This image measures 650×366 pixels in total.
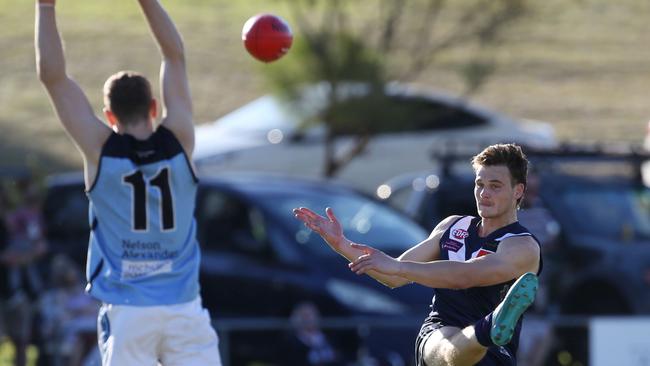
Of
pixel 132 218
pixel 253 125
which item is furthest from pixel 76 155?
pixel 132 218

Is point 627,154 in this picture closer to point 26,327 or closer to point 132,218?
point 26,327

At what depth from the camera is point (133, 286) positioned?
6.91m

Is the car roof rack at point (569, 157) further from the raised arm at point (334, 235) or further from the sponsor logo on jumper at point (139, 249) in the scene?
the raised arm at point (334, 235)

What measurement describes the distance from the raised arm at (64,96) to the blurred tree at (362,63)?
406 inches

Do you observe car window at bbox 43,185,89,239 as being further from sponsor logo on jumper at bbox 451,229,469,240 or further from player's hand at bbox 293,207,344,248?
player's hand at bbox 293,207,344,248

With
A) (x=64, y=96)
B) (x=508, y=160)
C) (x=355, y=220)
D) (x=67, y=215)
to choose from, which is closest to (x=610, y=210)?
(x=355, y=220)

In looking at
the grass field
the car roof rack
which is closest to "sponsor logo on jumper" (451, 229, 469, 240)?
the car roof rack

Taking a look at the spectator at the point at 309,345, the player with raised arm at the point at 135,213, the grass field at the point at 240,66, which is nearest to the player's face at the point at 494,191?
the player with raised arm at the point at 135,213

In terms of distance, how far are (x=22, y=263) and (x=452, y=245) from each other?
6.61 metres

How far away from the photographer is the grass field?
30156mm

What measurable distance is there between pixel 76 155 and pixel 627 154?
48.5 ft

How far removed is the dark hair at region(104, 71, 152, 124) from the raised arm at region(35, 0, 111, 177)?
0.39 ft

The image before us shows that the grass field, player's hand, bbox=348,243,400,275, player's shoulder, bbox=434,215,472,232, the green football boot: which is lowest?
the green football boot

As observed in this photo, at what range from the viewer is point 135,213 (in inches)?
273
